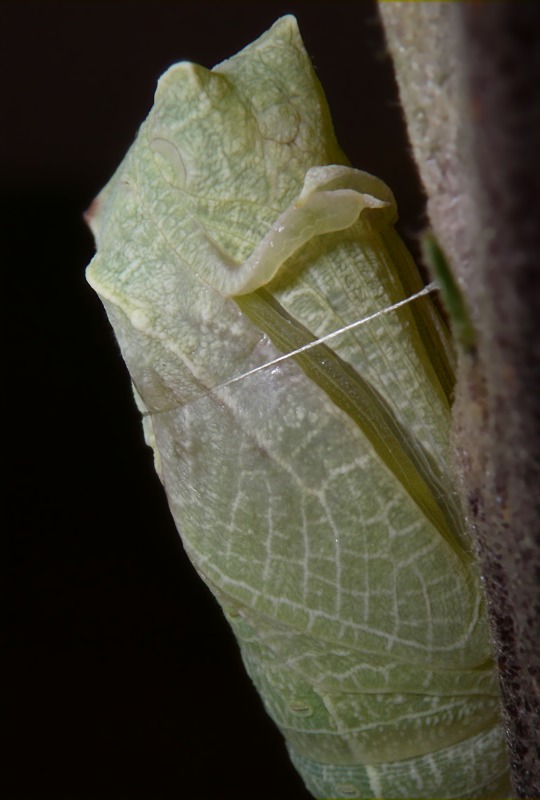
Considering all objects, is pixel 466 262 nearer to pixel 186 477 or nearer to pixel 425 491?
pixel 425 491

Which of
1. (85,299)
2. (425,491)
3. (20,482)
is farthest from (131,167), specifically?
(20,482)

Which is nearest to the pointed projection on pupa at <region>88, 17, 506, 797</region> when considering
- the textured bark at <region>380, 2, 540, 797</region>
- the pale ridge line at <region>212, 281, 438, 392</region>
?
the pale ridge line at <region>212, 281, 438, 392</region>

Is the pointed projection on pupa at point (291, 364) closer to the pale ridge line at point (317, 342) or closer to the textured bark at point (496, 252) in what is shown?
the pale ridge line at point (317, 342)

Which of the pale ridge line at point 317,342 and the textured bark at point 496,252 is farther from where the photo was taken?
the pale ridge line at point 317,342

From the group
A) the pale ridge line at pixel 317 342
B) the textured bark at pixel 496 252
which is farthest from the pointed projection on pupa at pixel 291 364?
the textured bark at pixel 496 252

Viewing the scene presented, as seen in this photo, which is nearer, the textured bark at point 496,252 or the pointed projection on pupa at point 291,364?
the textured bark at point 496,252
